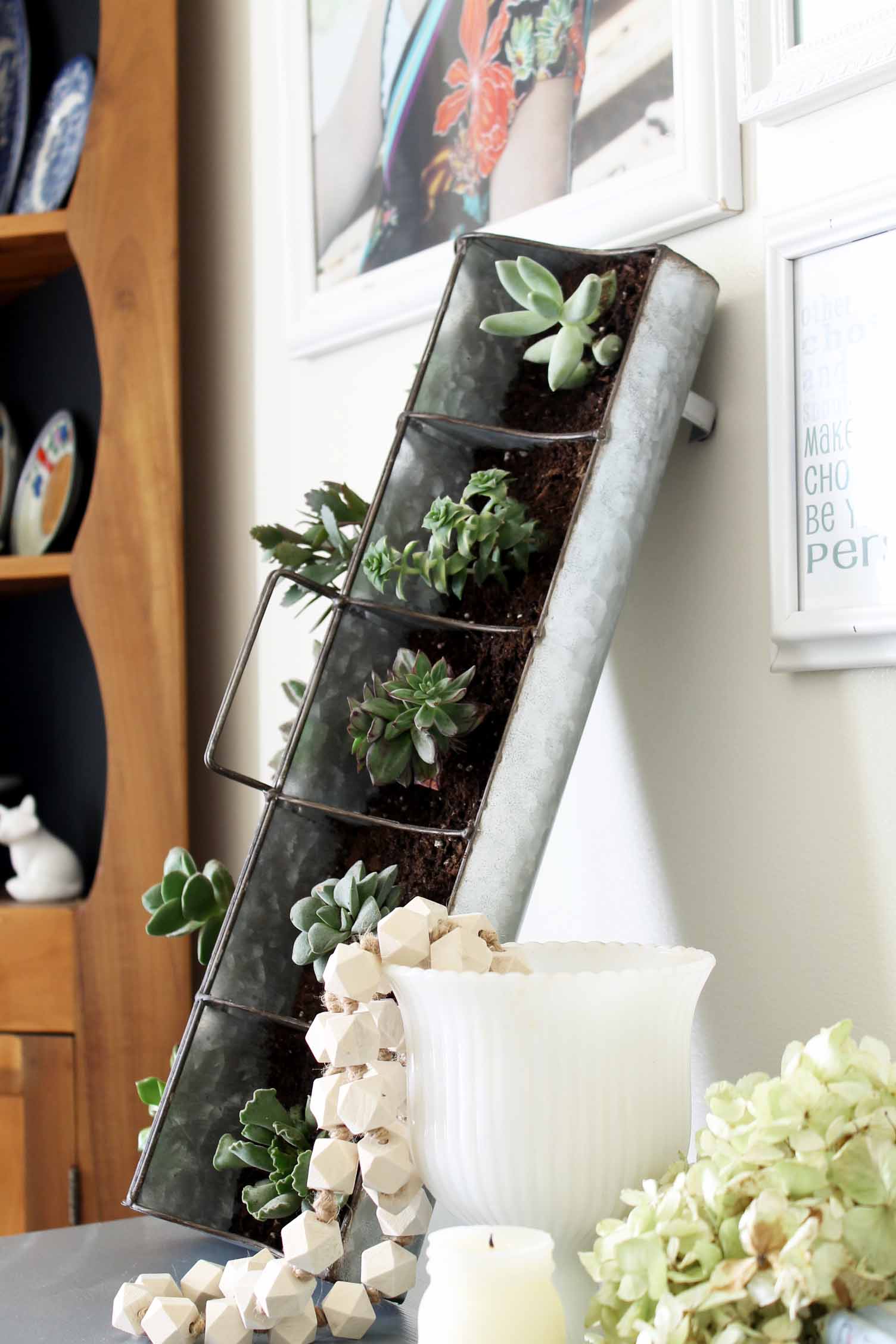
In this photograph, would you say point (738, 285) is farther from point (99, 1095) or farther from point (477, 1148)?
point (99, 1095)

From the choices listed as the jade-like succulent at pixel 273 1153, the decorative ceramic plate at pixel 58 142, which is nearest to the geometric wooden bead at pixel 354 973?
the jade-like succulent at pixel 273 1153

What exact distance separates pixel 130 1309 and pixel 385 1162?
0.57 ft

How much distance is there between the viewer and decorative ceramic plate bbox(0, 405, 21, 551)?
175cm

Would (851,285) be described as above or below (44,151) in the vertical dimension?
below

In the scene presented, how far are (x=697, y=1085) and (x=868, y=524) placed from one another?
1.32 feet

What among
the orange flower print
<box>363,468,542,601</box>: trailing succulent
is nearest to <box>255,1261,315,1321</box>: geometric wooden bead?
<box>363,468,542,601</box>: trailing succulent

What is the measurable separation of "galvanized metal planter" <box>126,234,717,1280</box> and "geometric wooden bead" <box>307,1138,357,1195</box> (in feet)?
0.36

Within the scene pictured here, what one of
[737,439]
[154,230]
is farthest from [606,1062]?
[154,230]

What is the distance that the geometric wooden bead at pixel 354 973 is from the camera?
2.21 ft

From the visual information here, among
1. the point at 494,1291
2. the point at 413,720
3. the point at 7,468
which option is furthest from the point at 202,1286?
the point at 7,468

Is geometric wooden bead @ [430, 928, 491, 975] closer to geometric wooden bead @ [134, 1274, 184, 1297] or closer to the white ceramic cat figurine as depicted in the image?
geometric wooden bead @ [134, 1274, 184, 1297]

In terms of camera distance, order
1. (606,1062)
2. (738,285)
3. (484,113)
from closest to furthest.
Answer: (606,1062)
(738,285)
(484,113)

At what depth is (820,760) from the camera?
2.84 feet

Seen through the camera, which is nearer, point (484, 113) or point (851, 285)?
point (851, 285)
